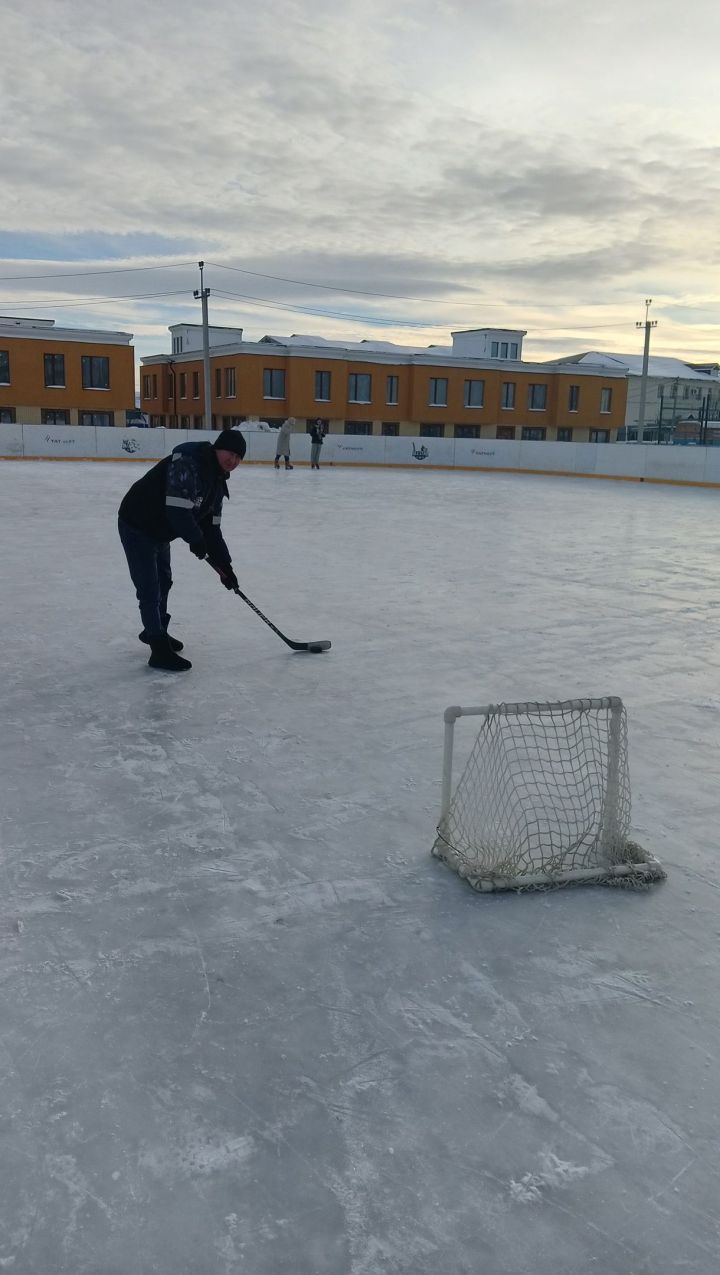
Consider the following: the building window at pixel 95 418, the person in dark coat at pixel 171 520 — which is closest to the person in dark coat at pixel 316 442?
Result: the building window at pixel 95 418

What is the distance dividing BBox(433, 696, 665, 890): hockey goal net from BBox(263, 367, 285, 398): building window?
49.6 m

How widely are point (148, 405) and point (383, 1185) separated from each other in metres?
66.3

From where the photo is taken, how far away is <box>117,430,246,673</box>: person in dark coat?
5320 millimetres

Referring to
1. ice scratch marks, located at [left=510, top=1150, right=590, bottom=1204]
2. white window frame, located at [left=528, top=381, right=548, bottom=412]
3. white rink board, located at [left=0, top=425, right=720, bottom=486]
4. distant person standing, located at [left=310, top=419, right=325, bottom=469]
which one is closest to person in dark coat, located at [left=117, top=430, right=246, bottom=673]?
ice scratch marks, located at [left=510, top=1150, right=590, bottom=1204]

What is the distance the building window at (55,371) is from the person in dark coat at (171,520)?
4395cm

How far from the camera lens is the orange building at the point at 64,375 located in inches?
1770

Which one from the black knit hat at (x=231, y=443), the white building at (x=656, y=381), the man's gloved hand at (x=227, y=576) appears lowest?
the man's gloved hand at (x=227, y=576)

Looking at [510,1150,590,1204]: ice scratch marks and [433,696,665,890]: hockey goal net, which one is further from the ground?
[433,696,665,890]: hockey goal net

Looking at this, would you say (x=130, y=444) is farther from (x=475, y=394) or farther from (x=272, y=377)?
(x=475, y=394)

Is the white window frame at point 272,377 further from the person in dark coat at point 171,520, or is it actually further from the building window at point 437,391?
the person in dark coat at point 171,520

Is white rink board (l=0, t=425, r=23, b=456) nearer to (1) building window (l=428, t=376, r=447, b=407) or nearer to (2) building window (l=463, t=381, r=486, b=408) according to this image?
(1) building window (l=428, t=376, r=447, b=407)

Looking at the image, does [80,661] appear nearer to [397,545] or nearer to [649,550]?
[397,545]

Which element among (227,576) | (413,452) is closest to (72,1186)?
(227,576)

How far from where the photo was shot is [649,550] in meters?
12.7
